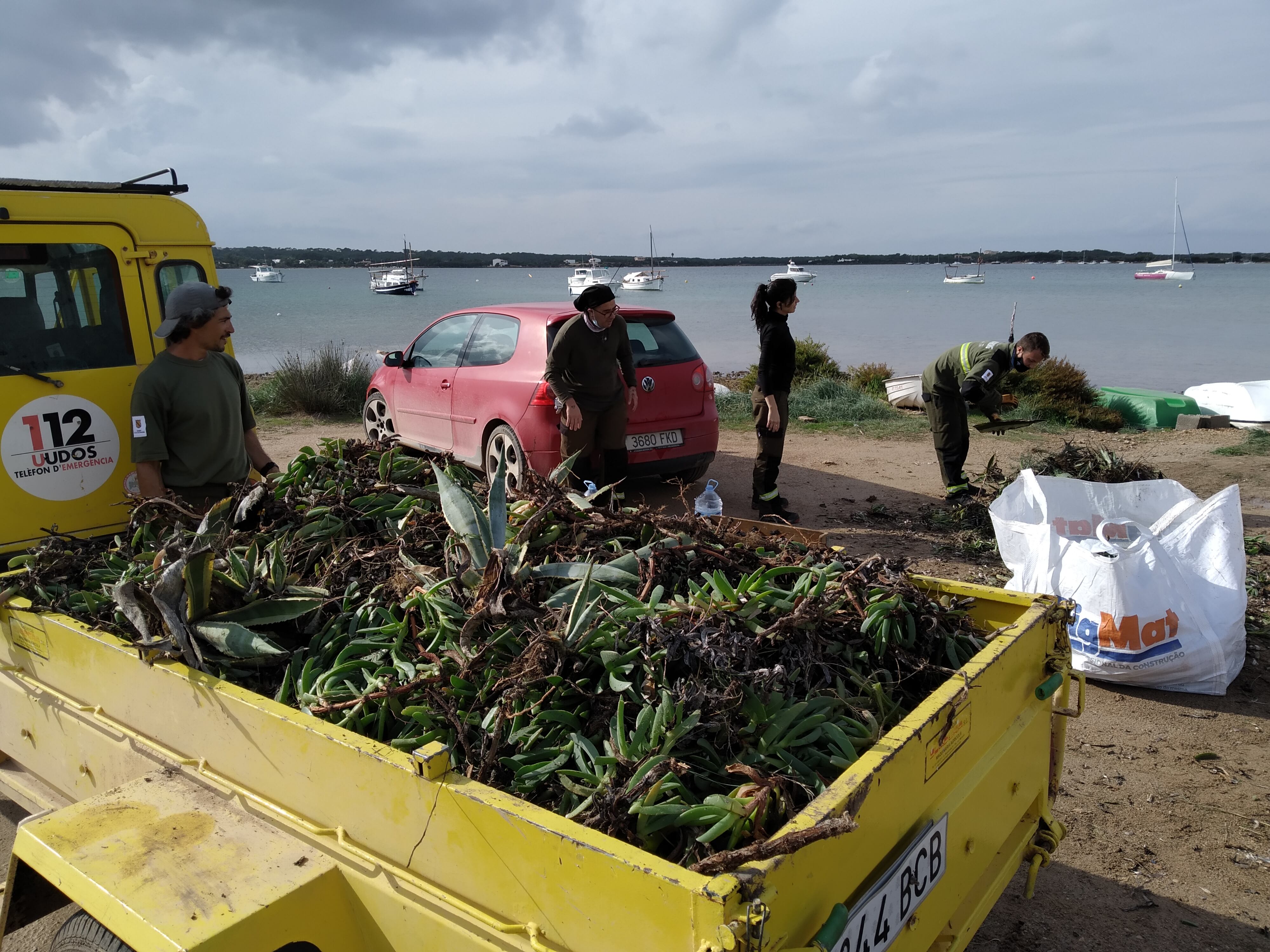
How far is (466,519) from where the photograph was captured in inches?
96.7

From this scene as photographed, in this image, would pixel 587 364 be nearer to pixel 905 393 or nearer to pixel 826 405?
pixel 826 405

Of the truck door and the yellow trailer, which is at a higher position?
the truck door

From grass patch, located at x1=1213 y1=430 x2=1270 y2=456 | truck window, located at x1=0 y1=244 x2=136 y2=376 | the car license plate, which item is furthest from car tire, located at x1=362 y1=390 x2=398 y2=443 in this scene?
grass patch, located at x1=1213 y1=430 x2=1270 y2=456

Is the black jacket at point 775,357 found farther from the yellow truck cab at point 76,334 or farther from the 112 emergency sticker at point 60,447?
the 112 emergency sticker at point 60,447

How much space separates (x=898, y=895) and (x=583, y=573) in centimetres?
102

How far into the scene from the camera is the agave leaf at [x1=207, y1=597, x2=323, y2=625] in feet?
7.31

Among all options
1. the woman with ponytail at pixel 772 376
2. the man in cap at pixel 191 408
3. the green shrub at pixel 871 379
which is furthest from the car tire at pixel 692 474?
the green shrub at pixel 871 379

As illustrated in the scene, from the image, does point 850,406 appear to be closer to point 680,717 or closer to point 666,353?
point 666,353

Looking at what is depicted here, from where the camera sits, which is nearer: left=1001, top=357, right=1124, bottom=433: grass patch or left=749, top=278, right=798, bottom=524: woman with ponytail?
left=749, top=278, right=798, bottom=524: woman with ponytail

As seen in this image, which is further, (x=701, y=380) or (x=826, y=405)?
(x=826, y=405)

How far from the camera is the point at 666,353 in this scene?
7.56 meters

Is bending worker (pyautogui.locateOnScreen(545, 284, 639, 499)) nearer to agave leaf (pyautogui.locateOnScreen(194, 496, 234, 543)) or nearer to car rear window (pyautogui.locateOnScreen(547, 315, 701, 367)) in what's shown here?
car rear window (pyautogui.locateOnScreen(547, 315, 701, 367))

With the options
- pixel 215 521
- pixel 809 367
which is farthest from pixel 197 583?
pixel 809 367

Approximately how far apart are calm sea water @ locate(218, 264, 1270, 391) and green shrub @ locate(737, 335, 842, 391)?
31.5ft
